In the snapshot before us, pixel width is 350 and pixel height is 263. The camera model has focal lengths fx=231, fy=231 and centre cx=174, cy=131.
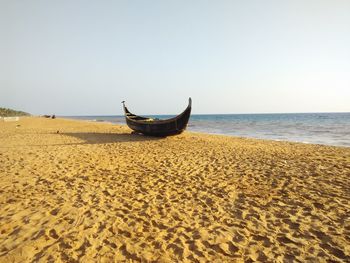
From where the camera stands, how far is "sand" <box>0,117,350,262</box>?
385cm

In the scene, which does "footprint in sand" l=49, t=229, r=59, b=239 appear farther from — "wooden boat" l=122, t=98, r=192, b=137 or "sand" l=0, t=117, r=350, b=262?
"wooden boat" l=122, t=98, r=192, b=137

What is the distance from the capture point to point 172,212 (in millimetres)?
5230

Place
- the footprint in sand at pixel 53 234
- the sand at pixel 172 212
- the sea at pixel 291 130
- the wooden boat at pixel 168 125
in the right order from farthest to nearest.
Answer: the sea at pixel 291 130 → the wooden boat at pixel 168 125 → the footprint in sand at pixel 53 234 → the sand at pixel 172 212

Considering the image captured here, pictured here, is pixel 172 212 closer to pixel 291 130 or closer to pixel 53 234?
pixel 53 234

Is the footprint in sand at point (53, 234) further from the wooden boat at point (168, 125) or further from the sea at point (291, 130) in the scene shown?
the sea at point (291, 130)

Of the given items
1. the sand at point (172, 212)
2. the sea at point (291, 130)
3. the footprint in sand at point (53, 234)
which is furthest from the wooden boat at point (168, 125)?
the footprint in sand at point (53, 234)

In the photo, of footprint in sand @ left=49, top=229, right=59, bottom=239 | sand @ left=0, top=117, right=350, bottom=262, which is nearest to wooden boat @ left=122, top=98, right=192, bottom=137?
sand @ left=0, top=117, right=350, bottom=262

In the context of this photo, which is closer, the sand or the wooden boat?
the sand

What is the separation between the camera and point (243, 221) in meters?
4.87

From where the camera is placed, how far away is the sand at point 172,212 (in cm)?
385

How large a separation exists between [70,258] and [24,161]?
749cm

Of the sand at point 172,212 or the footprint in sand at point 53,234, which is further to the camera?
the footprint in sand at point 53,234

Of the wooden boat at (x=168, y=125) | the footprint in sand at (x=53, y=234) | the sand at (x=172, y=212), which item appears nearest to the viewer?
the sand at (x=172, y=212)

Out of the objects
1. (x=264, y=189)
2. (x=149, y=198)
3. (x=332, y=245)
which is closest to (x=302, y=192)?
(x=264, y=189)
